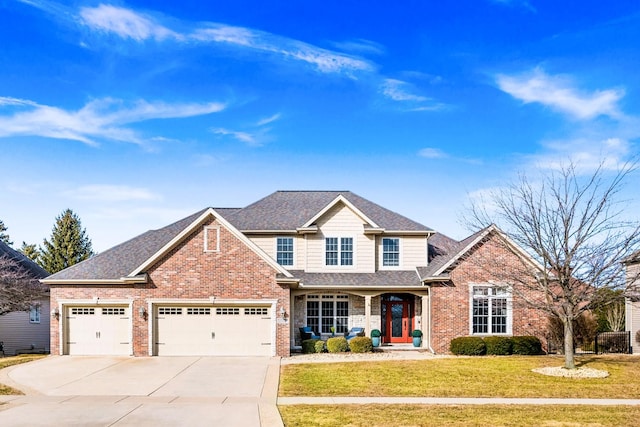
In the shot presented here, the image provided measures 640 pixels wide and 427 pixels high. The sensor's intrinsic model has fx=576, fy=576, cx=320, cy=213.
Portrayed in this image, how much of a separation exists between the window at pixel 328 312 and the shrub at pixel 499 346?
7202 mm

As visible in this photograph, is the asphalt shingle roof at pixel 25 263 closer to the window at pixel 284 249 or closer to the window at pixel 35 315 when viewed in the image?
the window at pixel 35 315

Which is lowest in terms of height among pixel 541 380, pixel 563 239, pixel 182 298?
pixel 541 380


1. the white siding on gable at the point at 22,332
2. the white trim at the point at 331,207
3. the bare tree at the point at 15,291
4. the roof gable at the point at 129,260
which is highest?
the white trim at the point at 331,207

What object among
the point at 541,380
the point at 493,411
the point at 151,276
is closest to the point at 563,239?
the point at 541,380

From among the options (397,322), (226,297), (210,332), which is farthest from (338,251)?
(210,332)

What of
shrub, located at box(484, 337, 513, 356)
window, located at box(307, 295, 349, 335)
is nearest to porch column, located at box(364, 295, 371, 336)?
window, located at box(307, 295, 349, 335)

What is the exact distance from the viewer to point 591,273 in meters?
21.8

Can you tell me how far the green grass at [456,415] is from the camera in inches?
517

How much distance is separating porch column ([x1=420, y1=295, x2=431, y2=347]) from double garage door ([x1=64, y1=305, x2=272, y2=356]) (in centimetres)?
773

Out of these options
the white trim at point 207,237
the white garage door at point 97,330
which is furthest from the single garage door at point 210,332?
the white trim at point 207,237

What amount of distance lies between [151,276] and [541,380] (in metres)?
16.6

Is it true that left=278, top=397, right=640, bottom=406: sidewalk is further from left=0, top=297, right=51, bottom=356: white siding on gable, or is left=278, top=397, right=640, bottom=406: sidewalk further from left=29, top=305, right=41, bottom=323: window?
left=29, top=305, right=41, bottom=323: window

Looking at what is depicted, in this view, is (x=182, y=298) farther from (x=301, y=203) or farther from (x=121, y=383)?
(x=301, y=203)

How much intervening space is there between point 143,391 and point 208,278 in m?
9.22
